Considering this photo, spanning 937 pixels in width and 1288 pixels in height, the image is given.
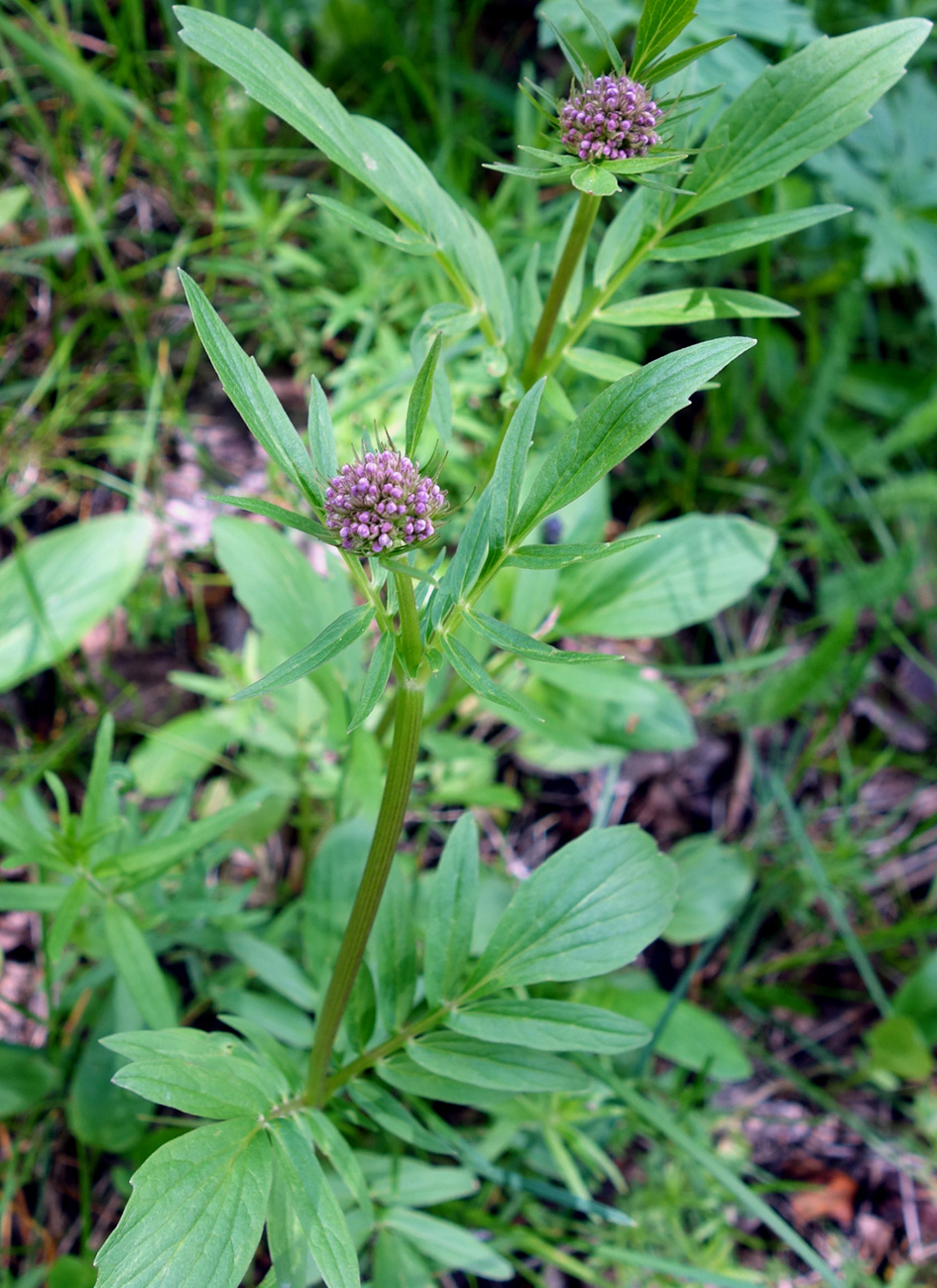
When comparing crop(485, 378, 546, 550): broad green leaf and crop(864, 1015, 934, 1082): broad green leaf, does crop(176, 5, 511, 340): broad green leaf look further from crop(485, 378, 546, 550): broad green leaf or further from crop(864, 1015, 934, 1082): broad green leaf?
crop(864, 1015, 934, 1082): broad green leaf

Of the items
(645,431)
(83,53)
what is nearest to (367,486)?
(645,431)

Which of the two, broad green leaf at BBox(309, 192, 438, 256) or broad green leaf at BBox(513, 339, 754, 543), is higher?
broad green leaf at BBox(309, 192, 438, 256)

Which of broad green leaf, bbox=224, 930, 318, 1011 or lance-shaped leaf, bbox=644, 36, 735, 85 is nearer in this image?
lance-shaped leaf, bbox=644, 36, 735, 85

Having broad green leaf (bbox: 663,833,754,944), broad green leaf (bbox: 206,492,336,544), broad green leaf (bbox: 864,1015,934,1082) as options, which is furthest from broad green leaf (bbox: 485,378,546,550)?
broad green leaf (bbox: 864,1015,934,1082)

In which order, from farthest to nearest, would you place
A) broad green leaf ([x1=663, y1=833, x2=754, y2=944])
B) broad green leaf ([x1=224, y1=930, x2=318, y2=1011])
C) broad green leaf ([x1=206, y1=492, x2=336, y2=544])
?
1. broad green leaf ([x1=663, y1=833, x2=754, y2=944])
2. broad green leaf ([x1=224, y1=930, x2=318, y2=1011])
3. broad green leaf ([x1=206, y1=492, x2=336, y2=544])

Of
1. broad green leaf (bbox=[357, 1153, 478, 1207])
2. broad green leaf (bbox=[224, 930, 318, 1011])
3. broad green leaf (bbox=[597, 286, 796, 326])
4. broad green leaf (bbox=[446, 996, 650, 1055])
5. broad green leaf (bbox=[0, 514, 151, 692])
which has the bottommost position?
broad green leaf (bbox=[357, 1153, 478, 1207])

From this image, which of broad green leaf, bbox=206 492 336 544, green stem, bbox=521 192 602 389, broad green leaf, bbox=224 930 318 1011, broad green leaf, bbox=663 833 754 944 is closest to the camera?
broad green leaf, bbox=206 492 336 544

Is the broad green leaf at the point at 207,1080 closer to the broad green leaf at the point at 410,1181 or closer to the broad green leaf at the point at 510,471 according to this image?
the broad green leaf at the point at 410,1181

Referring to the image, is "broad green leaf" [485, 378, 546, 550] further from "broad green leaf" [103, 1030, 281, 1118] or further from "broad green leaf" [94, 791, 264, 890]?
"broad green leaf" [94, 791, 264, 890]
